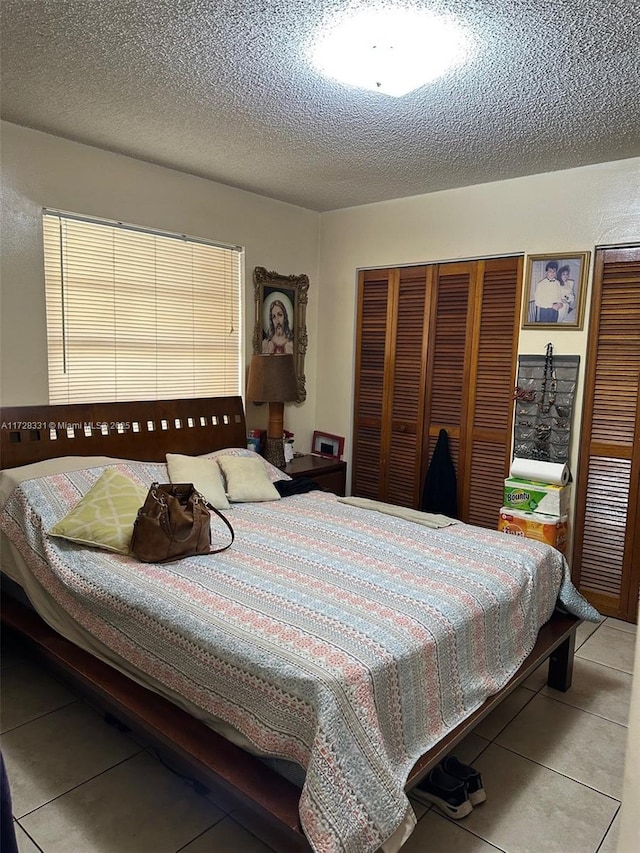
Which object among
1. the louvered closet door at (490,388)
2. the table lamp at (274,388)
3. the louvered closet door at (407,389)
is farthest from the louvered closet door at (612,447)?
the table lamp at (274,388)

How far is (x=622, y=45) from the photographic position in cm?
196

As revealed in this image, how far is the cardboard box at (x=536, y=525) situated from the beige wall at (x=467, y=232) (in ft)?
1.30

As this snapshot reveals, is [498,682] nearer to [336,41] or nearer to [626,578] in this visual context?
[626,578]

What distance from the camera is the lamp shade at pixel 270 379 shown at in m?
3.87

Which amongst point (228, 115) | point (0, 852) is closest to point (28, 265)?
point (228, 115)

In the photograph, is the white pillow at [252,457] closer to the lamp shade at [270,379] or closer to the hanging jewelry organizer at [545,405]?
the lamp shade at [270,379]

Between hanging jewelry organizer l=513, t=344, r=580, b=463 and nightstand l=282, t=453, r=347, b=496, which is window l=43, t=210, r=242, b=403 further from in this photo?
hanging jewelry organizer l=513, t=344, r=580, b=463

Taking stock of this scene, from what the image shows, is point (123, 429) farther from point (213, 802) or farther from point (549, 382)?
point (549, 382)

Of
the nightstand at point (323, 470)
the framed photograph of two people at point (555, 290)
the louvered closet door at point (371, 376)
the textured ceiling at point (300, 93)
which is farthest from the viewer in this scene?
the louvered closet door at point (371, 376)

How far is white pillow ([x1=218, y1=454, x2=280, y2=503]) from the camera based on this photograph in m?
3.25

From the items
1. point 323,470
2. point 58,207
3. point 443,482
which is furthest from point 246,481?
point 58,207

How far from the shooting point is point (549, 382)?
3486 millimetres

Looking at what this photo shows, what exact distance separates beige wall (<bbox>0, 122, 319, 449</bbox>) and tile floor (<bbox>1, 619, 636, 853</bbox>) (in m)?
1.57

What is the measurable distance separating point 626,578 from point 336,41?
9.95 ft
